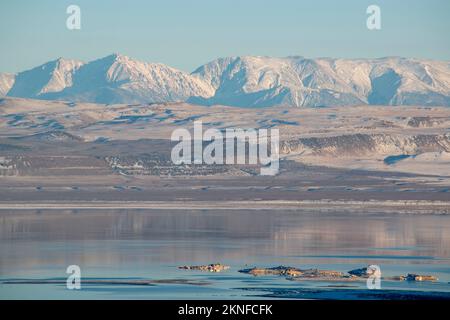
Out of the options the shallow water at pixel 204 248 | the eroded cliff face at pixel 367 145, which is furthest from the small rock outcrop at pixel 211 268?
the eroded cliff face at pixel 367 145

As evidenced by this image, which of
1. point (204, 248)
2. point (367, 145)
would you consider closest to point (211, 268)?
point (204, 248)

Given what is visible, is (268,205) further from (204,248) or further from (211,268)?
(211,268)

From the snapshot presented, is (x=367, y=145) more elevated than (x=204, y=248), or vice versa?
(x=367, y=145)

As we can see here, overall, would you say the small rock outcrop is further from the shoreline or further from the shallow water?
the shoreline

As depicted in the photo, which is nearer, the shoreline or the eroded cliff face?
the shoreline

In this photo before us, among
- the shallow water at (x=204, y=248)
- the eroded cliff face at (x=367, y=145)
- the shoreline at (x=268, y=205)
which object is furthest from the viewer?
the eroded cliff face at (x=367, y=145)

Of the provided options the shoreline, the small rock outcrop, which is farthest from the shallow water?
the shoreline

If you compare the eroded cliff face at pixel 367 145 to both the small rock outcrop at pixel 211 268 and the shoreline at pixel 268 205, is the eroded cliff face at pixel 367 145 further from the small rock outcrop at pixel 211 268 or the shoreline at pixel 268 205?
the small rock outcrop at pixel 211 268

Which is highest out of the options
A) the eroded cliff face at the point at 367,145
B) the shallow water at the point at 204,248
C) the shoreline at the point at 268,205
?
the eroded cliff face at the point at 367,145
